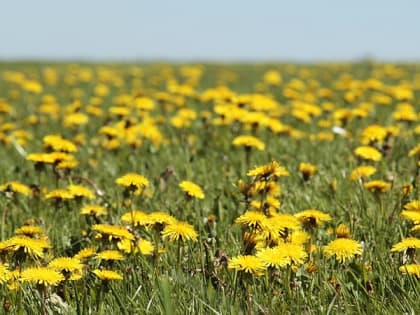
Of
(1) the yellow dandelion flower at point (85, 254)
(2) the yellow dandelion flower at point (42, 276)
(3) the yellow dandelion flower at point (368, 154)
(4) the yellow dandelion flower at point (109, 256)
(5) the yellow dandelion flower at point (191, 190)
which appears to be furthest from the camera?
(3) the yellow dandelion flower at point (368, 154)

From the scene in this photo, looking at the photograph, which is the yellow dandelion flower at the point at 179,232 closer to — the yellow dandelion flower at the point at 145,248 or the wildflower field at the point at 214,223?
the wildflower field at the point at 214,223

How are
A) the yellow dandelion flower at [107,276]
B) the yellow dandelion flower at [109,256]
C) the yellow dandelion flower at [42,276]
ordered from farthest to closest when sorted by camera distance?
the yellow dandelion flower at [109,256]
the yellow dandelion flower at [107,276]
the yellow dandelion flower at [42,276]

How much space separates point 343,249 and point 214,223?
0.74 m

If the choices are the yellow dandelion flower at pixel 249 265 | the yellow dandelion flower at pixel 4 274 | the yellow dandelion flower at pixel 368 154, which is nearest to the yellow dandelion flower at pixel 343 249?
the yellow dandelion flower at pixel 249 265

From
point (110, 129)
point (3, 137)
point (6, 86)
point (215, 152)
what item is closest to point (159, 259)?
point (110, 129)

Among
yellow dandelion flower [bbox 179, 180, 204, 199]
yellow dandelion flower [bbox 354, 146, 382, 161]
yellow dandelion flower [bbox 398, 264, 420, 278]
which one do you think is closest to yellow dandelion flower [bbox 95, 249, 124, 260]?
yellow dandelion flower [bbox 179, 180, 204, 199]

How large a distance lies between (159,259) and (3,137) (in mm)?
2636

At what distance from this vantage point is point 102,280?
186 centimetres

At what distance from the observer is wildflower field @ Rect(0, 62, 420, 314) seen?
1828 millimetres

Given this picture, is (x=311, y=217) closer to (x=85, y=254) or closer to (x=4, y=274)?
(x=85, y=254)

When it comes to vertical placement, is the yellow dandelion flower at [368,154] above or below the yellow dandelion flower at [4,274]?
above

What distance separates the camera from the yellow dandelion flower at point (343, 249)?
6.25 ft

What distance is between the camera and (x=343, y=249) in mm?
1919

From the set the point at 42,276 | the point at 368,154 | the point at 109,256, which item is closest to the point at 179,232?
the point at 109,256
